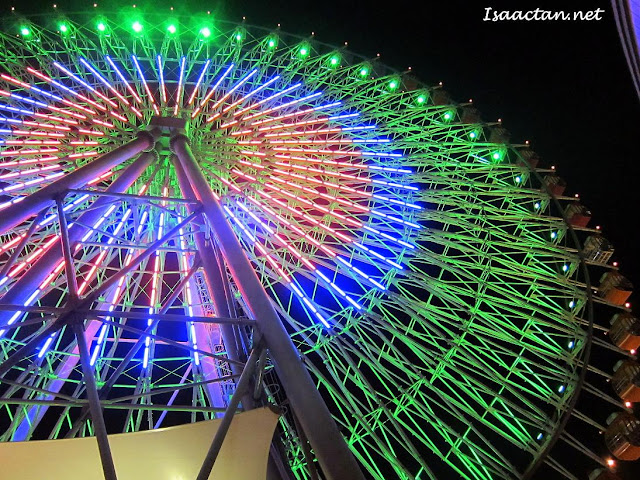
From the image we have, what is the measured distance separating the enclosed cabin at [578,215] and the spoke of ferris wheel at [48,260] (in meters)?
11.0

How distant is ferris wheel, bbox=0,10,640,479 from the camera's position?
36.0ft

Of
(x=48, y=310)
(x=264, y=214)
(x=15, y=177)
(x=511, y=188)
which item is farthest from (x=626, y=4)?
(x=15, y=177)

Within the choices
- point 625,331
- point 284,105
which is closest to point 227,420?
point 625,331

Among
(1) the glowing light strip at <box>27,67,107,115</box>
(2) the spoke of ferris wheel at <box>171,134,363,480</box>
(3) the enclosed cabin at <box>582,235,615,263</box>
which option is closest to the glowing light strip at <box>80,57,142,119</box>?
(1) the glowing light strip at <box>27,67,107,115</box>

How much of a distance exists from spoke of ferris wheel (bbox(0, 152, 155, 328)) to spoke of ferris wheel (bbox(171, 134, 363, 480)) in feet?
7.99

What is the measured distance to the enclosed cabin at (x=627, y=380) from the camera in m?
11.3

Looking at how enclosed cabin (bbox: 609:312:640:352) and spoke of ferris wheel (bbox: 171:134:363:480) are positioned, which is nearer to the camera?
spoke of ferris wheel (bbox: 171:134:363:480)

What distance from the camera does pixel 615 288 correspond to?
1332cm

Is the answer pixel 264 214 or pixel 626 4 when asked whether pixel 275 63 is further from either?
pixel 626 4

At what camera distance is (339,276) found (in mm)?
13672

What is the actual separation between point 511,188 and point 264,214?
6.42m

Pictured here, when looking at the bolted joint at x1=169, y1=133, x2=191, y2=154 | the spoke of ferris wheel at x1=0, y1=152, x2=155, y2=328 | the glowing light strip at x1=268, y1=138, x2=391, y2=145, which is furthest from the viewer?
the glowing light strip at x1=268, y1=138, x2=391, y2=145

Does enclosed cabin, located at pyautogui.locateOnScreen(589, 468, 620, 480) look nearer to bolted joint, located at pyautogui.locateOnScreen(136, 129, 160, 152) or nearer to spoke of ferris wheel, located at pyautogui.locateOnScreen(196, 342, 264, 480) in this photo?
spoke of ferris wheel, located at pyautogui.locateOnScreen(196, 342, 264, 480)

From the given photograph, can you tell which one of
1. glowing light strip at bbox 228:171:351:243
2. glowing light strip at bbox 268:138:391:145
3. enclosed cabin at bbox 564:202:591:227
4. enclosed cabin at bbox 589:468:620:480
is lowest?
enclosed cabin at bbox 589:468:620:480
